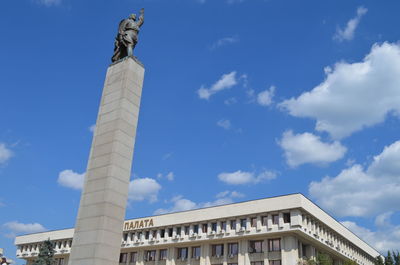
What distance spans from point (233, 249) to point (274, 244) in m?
5.53

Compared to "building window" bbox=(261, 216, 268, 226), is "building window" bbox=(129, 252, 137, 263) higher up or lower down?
lower down

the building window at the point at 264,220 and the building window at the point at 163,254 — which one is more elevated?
the building window at the point at 264,220

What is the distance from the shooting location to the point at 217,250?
5588cm

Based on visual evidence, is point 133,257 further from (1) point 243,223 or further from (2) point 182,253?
(1) point 243,223

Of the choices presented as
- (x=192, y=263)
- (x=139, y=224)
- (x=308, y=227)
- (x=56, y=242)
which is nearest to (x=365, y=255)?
(x=308, y=227)

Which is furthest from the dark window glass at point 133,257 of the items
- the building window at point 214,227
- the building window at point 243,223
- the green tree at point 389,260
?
the green tree at point 389,260

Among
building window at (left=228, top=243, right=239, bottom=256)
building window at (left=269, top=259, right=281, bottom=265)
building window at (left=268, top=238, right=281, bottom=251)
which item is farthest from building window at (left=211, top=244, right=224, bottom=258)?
building window at (left=269, top=259, right=281, bottom=265)

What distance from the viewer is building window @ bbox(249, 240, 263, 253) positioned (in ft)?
172

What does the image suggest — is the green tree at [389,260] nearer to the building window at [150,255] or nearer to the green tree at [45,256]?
the building window at [150,255]

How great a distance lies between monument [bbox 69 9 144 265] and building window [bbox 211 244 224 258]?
121ft

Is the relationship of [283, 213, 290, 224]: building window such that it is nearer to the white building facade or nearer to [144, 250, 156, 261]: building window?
the white building facade

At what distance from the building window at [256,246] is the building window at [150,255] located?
15063mm

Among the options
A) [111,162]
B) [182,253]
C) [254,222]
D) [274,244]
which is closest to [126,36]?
[111,162]

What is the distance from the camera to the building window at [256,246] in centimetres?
5231
